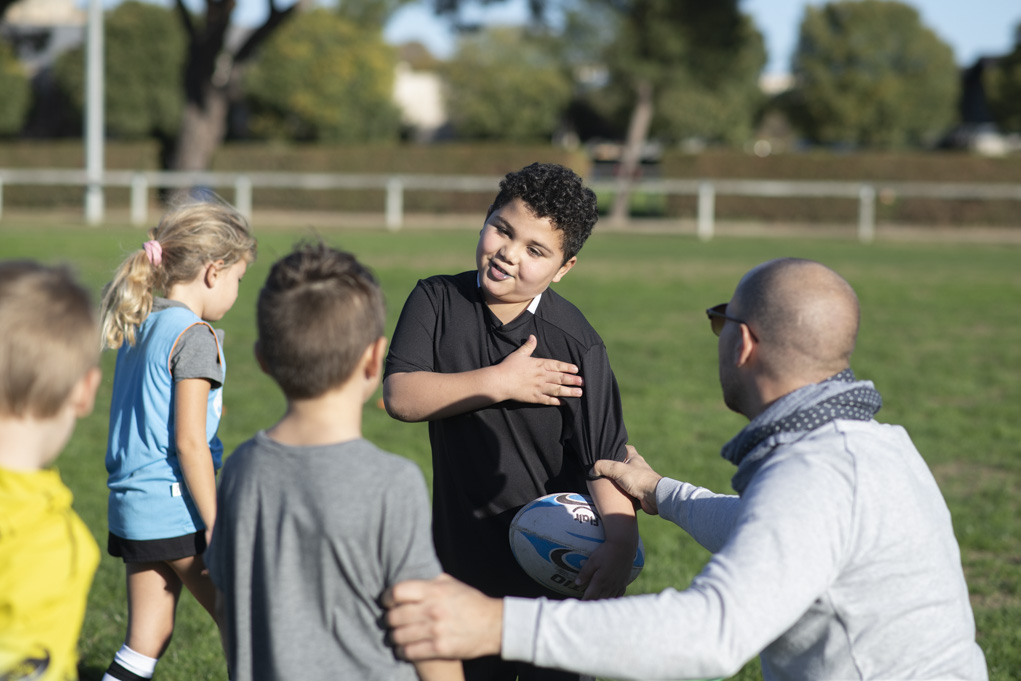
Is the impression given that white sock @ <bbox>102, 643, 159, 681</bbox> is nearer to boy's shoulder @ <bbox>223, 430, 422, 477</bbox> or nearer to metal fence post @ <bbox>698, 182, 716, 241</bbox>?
boy's shoulder @ <bbox>223, 430, 422, 477</bbox>

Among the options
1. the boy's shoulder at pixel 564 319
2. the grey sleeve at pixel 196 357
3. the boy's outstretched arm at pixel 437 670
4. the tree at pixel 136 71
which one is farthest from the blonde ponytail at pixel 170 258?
the tree at pixel 136 71

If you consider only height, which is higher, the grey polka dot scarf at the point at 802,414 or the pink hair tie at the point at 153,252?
the pink hair tie at the point at 153,252

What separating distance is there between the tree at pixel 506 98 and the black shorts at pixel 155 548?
60.2 meters

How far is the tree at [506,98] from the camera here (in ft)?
207

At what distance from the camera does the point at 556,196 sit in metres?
3.09

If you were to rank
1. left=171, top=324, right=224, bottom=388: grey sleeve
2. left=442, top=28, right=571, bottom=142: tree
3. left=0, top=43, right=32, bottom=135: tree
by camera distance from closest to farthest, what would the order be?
left=171, top=324, right=224, bottom=388: grey sleeve
left=0, top=43, right=32, bottom=135: tree
left=442, top=28, right=571, bottom=142: tree

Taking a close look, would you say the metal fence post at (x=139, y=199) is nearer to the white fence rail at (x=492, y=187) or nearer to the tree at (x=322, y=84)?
the white fence rail at (x=492, y=187)

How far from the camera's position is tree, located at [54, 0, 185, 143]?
171 ft

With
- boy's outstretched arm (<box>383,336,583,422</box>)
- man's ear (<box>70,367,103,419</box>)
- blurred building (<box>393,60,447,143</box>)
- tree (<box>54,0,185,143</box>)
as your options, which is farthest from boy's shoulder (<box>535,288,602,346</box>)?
blurred building (<box>393,60,447,143</box>)

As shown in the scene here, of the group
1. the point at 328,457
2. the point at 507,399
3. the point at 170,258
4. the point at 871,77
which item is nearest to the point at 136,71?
the point at 871,77

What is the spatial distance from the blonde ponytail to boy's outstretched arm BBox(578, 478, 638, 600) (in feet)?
4.83

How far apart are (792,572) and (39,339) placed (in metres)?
1.52

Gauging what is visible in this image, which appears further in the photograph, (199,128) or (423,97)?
(423,97)

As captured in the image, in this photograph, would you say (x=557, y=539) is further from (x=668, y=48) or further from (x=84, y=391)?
(x=668, y=48)
